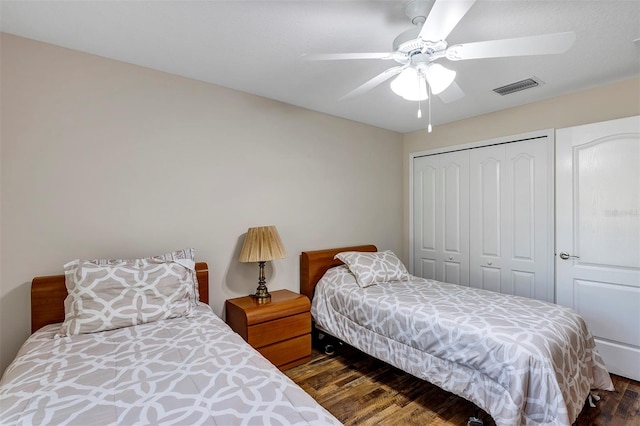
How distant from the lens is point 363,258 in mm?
3057

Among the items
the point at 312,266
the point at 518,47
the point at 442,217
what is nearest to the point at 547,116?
the point at 442,217

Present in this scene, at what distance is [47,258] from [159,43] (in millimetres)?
1535

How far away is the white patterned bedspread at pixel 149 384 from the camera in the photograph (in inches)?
40.2

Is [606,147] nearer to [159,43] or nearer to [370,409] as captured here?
[370,409]

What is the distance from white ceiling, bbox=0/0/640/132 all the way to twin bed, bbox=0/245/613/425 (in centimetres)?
140

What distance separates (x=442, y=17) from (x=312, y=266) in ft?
7.66

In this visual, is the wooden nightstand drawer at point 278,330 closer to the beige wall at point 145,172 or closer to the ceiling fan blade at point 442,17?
the beige wall at point 145,172

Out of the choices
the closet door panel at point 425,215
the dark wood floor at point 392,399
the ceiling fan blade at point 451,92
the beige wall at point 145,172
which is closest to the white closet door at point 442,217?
the closet door panel at point 425,215

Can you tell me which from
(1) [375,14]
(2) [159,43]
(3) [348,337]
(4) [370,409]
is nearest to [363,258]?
(3) [348,337]

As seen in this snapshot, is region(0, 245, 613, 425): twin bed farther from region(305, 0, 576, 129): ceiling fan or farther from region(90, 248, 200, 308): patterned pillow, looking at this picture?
region(305, 0, 576, 129): ceiling fan

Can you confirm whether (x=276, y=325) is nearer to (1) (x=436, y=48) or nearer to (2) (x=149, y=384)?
(2) (x=149, y=384)

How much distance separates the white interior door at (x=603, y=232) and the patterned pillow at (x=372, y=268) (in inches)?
→ 56.9

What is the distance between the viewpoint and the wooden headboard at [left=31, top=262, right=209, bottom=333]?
6.12ft

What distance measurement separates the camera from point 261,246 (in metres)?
2.56
